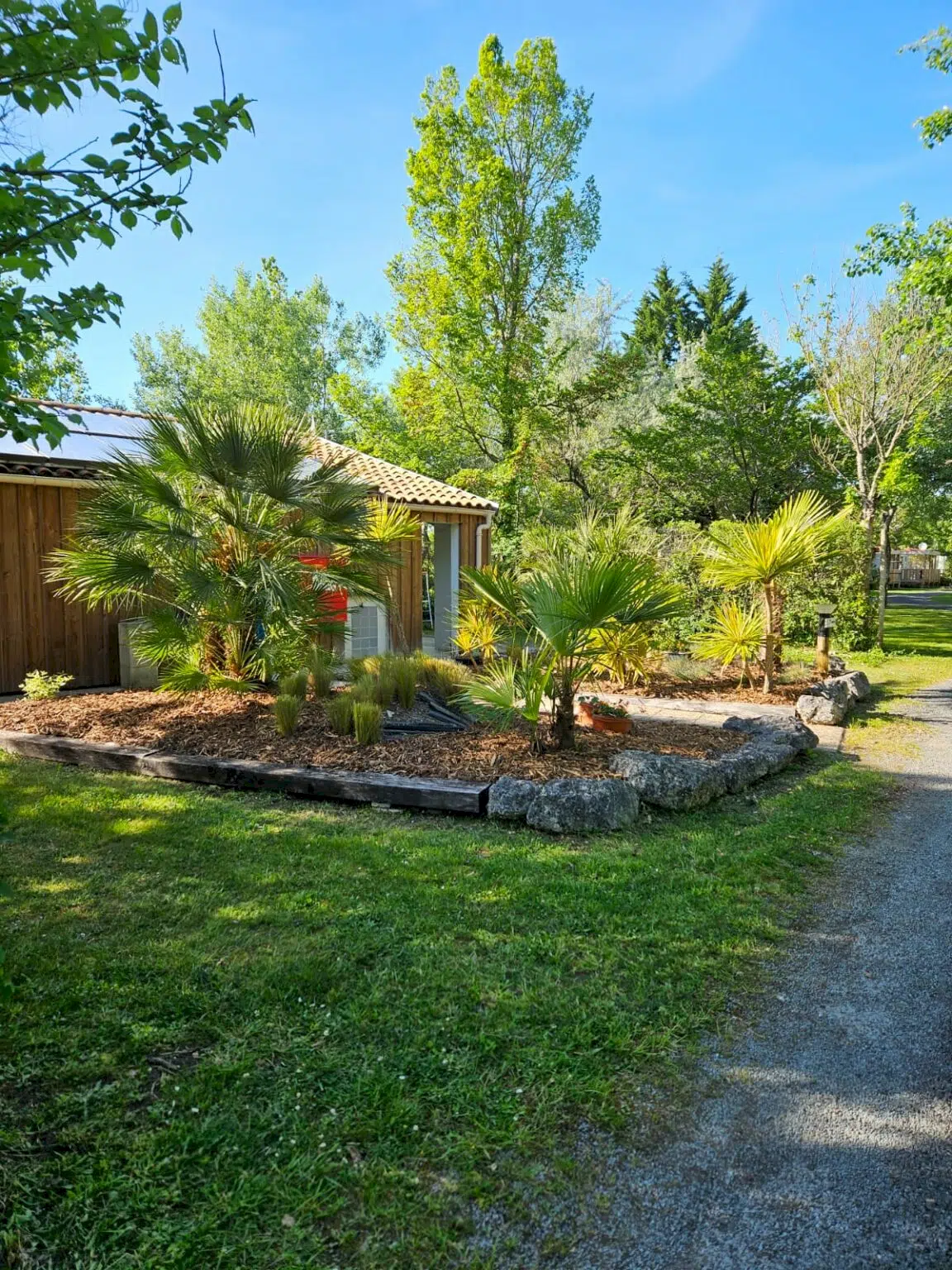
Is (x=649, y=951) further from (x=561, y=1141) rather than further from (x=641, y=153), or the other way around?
(x=641, y=153)

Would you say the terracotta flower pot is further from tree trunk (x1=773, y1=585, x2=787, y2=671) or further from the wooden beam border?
tree trunk (x1=773, y1=585, x2=787, y2=671)

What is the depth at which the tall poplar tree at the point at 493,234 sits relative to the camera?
1700 centimetres

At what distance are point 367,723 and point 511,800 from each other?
5.34 ft

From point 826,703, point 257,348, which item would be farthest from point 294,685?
point 257,348

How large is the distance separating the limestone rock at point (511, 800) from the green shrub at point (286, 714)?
7.08 feet

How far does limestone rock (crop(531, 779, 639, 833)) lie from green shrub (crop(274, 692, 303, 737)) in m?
2.46

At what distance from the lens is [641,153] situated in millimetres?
14594

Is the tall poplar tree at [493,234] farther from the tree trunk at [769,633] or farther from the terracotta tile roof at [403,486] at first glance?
the tree trunk at [769,633]

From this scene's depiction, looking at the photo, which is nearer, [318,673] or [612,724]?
[612,724]

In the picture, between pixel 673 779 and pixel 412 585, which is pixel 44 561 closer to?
pixel 412 585

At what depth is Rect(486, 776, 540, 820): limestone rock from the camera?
492cm

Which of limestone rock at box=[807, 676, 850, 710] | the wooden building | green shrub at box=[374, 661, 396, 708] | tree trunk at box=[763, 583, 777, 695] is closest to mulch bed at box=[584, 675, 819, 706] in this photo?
tree trunk at box=[763, 583, 777, 695]

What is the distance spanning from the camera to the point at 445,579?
14.0 m


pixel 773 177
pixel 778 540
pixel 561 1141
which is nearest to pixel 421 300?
pixel 773 177
